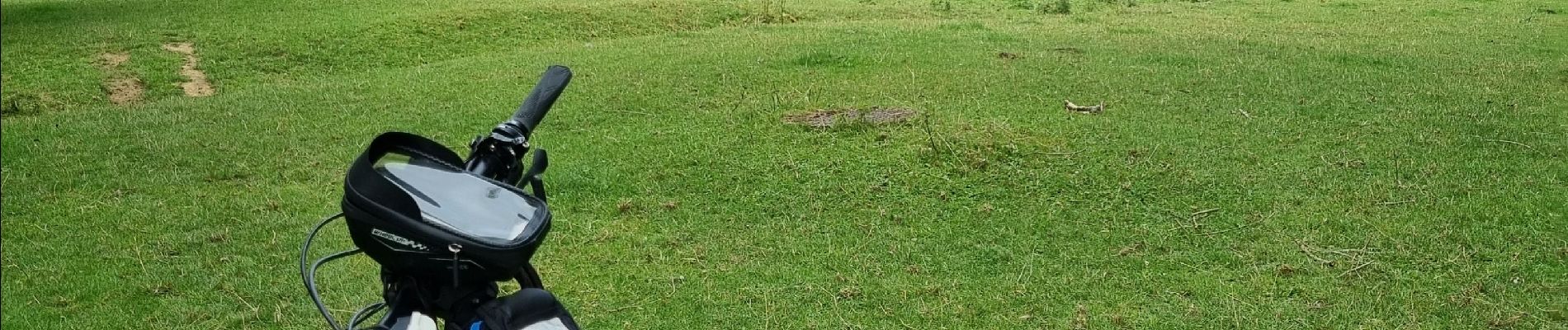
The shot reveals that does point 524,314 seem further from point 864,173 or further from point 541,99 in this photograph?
point 864,173

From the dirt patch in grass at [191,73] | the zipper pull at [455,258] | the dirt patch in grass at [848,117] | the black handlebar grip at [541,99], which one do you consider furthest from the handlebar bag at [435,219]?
the dirt patch in grass at [191,73]

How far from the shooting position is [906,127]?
530cm

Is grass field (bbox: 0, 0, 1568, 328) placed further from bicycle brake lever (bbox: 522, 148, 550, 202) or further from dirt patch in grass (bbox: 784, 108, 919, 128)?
bicycle brake lever (bbox: 522, 148, 550, 202)

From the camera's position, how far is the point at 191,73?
741 centimetres

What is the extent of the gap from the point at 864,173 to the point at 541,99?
304cm

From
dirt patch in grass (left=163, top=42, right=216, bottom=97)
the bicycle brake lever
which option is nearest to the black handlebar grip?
the bicycle brake lever

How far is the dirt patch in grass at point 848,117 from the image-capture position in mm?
5387

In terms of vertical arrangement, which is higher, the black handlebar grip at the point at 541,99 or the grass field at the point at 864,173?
the black handlebar grip at the point at 541,99

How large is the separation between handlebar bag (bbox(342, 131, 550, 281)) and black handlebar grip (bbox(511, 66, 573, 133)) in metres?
0.30

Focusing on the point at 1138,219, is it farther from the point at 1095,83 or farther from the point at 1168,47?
the point at 1168,47

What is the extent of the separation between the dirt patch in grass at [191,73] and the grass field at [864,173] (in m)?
0.09

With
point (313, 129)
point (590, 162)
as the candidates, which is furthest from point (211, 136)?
point (590, 162)

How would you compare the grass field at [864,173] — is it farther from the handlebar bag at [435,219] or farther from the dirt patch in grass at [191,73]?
the handlebar bag at [435,219]

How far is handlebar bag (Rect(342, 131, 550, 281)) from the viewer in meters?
1.27
